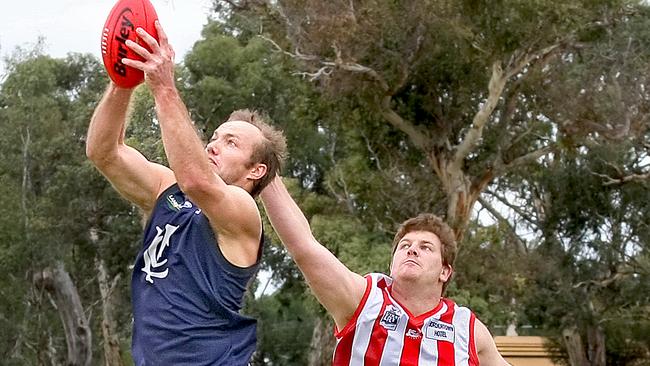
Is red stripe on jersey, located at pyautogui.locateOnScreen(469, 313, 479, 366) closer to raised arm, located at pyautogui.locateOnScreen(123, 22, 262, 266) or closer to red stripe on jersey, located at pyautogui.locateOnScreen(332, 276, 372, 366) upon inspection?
red stripe on jersey, located at pyautogui.locateOnScreen(332, 276, 372, 366)

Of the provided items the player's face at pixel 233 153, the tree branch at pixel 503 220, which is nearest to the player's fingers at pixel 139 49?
the player's face at pixel 233 153

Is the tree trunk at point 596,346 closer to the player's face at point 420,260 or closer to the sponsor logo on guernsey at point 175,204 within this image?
the player's face at point 420,260

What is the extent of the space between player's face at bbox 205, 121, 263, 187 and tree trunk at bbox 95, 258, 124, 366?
101 feet

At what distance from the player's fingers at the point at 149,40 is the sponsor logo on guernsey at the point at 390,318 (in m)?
2.07

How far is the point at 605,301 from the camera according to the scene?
31.8 metres

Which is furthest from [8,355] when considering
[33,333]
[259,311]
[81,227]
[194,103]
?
[194,103]

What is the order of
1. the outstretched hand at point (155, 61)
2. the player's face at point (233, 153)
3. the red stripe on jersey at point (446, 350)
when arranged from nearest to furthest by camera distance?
the outstretched hand at point (155, 61)
the player's face at point (233, 153)
the red stripe on jersey at point (446, 350)

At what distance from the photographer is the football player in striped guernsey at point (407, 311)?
5.25 metres

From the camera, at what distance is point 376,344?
5.32 meters

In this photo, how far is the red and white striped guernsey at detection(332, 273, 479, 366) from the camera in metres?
5.30

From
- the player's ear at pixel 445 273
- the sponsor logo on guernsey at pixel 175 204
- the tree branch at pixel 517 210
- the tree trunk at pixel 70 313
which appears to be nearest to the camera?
the sponsor logo on guernsey at pixel 175 204

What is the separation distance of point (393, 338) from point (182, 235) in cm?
177

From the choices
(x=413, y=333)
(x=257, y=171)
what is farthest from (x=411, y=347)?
(x=257, y=171)

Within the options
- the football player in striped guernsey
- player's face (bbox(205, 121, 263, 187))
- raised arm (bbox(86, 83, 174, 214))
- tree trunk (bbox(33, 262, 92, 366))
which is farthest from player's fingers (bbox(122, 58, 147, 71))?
tree trunk (bbox(33, 262, 92, 366))
